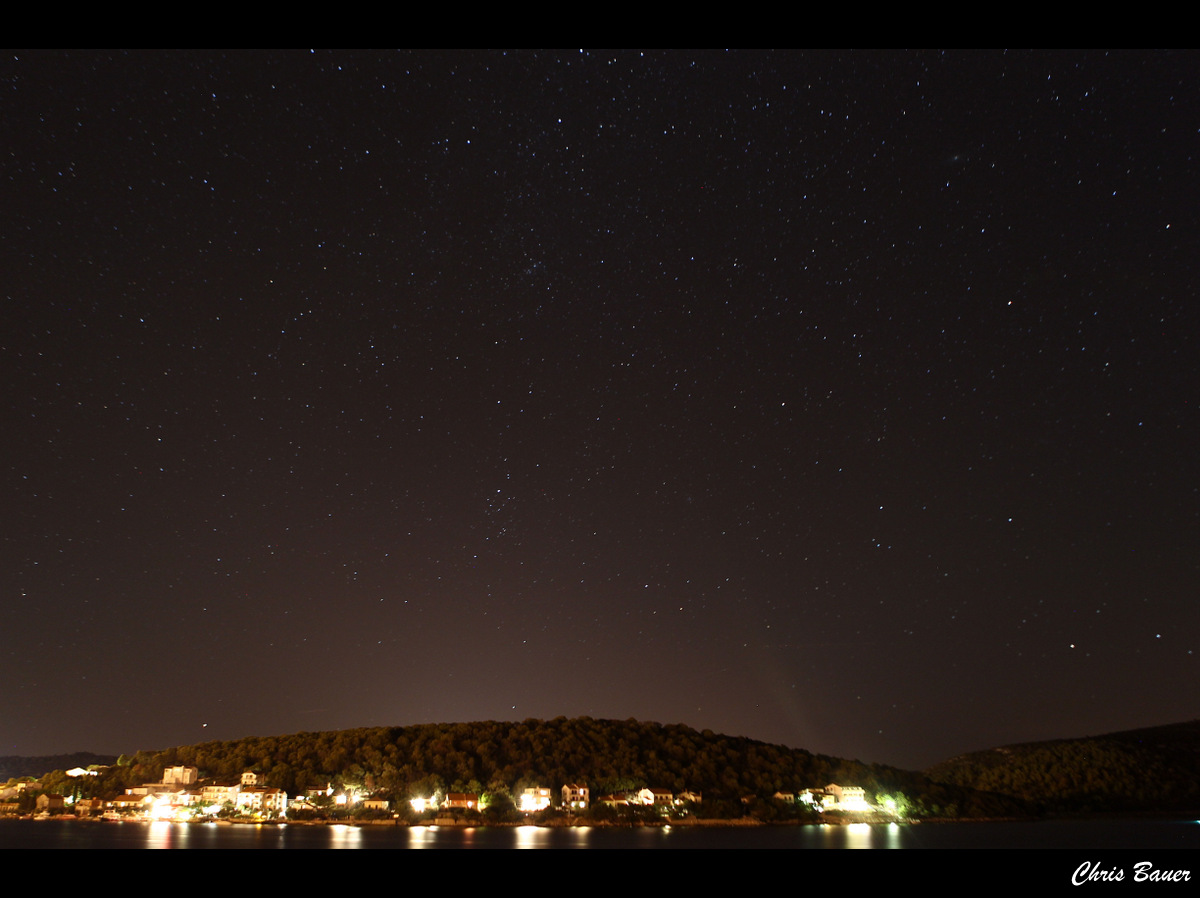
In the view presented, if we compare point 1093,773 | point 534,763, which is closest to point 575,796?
point 534,763

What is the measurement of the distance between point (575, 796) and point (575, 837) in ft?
50.3

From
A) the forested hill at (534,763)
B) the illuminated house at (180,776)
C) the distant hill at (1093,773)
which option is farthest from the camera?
the distant hill at (1093,773)

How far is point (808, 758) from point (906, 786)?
8.59 meters

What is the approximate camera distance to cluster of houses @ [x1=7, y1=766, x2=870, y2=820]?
62.8m

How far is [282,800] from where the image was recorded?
2554 inches

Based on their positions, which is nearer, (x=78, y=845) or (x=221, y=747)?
(x=78, y=845)
